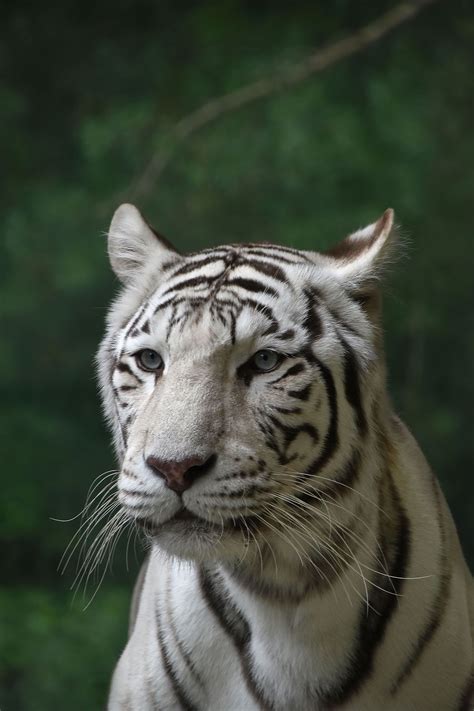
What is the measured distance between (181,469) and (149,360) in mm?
204

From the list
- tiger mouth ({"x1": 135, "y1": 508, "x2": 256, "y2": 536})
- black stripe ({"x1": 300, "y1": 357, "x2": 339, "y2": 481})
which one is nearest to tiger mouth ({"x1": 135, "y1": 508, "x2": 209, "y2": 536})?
tiger mouth ({"x1": 135, "y1": 508, "x2": 256, "y2": 536})

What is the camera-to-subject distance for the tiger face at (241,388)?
1.13m

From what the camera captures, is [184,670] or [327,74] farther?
[327,74]

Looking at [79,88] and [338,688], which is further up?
[79,88]

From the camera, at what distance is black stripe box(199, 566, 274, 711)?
4.33ft

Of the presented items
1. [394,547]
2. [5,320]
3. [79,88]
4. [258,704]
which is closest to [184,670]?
[258,704]

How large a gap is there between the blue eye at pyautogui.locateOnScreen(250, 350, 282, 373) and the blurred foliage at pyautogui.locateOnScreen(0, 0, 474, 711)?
271 centimetres

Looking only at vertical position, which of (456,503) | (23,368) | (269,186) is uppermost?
(269,186)

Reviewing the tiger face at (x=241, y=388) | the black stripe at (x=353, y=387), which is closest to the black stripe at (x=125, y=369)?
the tiger face at (x=241, y=388)

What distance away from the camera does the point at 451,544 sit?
143cm

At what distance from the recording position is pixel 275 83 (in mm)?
4078

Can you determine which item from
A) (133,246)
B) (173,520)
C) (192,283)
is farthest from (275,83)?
(173,520)

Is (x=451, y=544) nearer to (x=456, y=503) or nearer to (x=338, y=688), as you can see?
(x=338, y=688)

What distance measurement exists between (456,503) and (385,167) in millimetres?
1294
